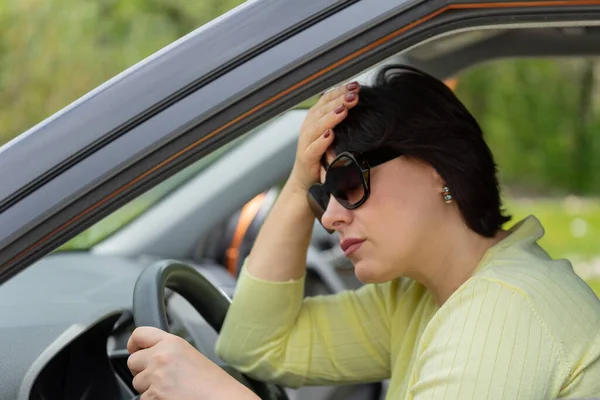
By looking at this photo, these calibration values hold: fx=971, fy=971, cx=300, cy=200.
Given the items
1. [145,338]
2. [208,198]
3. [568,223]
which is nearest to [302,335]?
[145,338]

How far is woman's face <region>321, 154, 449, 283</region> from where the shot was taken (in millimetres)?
1878

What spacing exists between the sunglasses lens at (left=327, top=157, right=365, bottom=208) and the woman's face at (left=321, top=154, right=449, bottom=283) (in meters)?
0.02

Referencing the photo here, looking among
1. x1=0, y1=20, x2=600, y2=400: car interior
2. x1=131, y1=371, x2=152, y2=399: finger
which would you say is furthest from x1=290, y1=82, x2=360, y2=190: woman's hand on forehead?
x1=131, y1=371, x2=152, y2=399: finger

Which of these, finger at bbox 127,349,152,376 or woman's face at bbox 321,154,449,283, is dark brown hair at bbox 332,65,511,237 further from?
finger at bbox 127,349,152,376

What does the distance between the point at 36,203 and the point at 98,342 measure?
64cm

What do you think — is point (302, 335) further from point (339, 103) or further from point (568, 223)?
point (568, 223)

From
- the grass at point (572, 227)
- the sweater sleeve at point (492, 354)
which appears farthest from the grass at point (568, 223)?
the sweater sleeve at point (492, 354)

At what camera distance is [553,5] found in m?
1.45

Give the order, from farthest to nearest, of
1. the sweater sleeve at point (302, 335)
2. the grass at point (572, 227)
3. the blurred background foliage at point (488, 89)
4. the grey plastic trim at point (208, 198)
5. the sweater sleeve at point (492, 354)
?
1. the blurred background foliage at point (488, 89)
2. the grass at point (572, 227)
3. the grey plastic trim at point (208, 198)
4. the sweater sleeve at point (302, 335)
5. the sweater sleeve at point (492, 354)

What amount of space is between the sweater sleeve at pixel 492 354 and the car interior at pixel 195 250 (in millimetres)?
468

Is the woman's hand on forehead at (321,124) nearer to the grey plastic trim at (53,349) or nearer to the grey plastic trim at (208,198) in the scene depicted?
the grey plastic trim at (53,349)

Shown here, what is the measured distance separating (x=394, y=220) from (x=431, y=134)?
204 mm

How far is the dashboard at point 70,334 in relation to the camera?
5.83 ft

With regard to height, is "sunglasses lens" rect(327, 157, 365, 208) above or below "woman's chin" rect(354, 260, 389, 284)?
above
